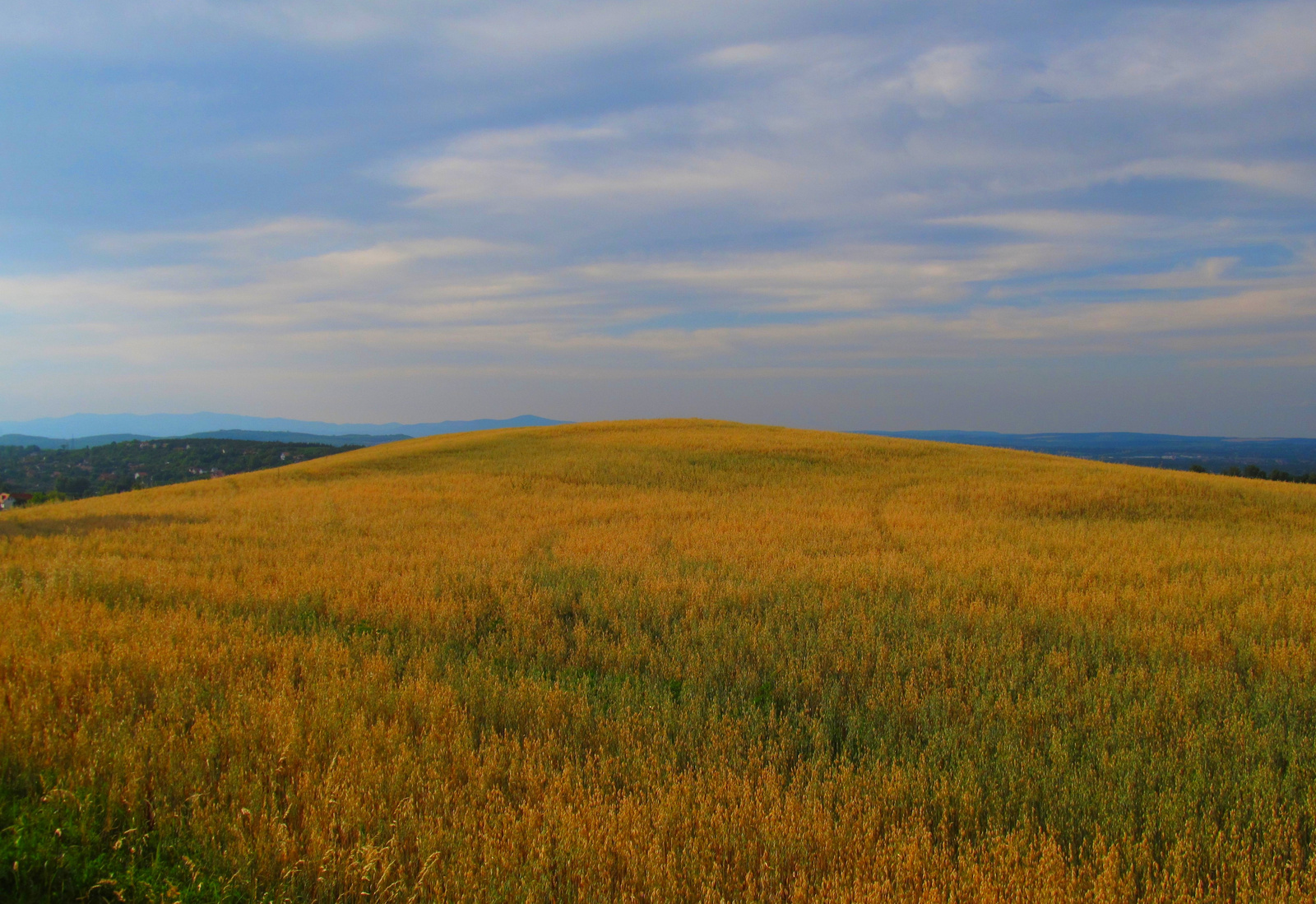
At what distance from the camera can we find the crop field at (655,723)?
11.3 ft

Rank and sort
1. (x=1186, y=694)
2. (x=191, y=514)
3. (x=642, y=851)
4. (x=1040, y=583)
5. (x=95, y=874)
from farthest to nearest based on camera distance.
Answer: (x=191, y=514) → (x=1040, y=583) → (x=1186, y=694) → (x=642, y=851) → (x=95, y=874)

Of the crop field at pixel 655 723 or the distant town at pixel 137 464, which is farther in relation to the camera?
the distant town at pixel 137 464

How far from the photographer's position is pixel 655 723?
4953 millimetres

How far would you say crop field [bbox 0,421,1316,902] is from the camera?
3.46 metres

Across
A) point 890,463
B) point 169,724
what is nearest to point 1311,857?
point 169,724

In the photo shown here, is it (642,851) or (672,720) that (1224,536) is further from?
(642,851)

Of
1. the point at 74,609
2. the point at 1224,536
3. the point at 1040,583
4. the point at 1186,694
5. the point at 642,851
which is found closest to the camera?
the point at 642,851

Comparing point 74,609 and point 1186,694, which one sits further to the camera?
point 74,609

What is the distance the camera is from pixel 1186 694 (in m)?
5.57

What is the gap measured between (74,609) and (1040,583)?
11825 mm

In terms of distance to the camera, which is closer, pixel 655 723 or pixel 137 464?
pixel 655 723

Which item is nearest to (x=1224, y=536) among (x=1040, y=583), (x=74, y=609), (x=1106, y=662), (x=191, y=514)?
(x=1040, y=583)

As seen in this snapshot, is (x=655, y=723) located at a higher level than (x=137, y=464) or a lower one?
higher

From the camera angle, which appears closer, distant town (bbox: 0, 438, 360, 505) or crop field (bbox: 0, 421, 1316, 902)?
crop field (bbox: 0, 421, 1316, 902)
